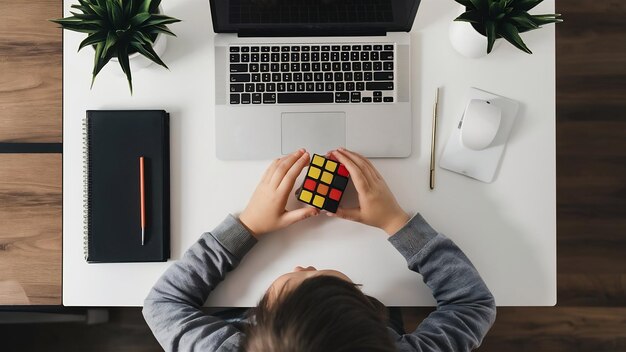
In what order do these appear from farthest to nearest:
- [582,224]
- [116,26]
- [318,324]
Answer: [582,224], [116,26], [318,324]

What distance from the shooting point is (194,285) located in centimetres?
79

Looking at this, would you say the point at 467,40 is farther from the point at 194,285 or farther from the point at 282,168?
the point at 194,285

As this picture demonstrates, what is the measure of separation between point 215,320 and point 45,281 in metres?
0.39

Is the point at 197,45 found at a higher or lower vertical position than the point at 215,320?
higher

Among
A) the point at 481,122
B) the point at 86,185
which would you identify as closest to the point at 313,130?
the point at 481,122

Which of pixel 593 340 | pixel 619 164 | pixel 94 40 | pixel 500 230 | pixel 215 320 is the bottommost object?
pixel 593 340

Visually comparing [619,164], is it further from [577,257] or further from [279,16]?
[279,16]

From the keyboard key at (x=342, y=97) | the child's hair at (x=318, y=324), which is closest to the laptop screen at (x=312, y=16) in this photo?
the keyboard key at (x=342, y=97)

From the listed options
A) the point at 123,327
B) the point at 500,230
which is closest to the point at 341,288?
the point at 500,230

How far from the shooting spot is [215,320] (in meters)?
0.79

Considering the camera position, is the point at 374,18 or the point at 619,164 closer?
the point at 374,18

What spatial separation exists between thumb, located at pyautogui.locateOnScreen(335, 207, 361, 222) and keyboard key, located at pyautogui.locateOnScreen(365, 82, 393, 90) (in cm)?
21

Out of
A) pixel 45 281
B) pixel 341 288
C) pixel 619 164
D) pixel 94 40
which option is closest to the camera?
pixel 341 288

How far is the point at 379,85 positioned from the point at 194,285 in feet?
1.52
